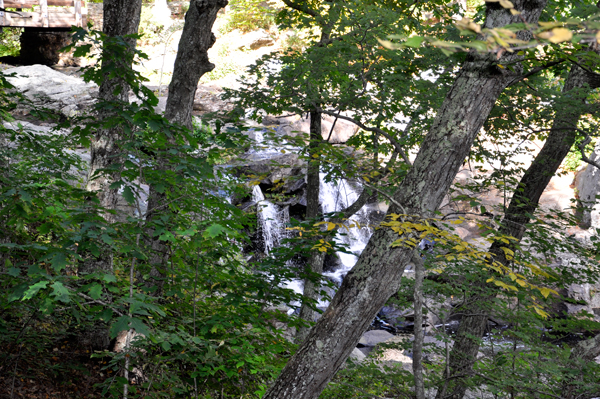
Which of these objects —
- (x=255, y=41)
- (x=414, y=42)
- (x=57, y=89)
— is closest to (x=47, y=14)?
(x=57, y=89)

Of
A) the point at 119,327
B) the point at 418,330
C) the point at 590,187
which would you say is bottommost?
the point at 590,187

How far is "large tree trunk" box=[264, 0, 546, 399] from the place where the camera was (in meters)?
2.56

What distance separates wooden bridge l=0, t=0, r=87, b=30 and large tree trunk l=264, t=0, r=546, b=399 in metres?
15.2

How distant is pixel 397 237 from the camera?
8.76ft

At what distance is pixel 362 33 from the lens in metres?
5.56

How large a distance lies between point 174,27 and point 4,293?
702 inches

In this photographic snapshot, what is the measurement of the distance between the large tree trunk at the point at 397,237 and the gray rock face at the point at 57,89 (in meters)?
12.1

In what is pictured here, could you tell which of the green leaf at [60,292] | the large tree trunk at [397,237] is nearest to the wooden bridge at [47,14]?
the green leaf at [60,292]

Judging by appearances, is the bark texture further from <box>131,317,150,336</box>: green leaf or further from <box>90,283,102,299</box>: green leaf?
<box>131,317,150,336</box>: green leaf

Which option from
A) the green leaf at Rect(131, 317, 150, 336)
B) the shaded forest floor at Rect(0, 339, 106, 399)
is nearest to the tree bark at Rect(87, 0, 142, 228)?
the shaded forest floor at Rect(0, 339, 106, 399)

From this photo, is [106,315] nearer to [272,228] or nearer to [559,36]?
[559,36]

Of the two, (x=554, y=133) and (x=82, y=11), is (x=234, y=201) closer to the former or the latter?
(x=554, y=133)

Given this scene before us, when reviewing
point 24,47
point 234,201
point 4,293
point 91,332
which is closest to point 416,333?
point 4,293

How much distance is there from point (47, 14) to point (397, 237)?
16.3m
